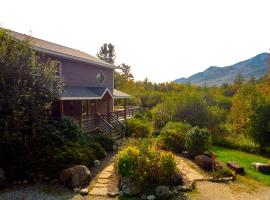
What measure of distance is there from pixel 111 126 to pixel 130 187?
383 inches

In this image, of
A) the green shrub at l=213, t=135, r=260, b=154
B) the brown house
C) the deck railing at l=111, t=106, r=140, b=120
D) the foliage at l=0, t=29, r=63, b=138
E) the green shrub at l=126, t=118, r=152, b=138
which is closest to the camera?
the foliage at l=0, t=29, r=63, b=138

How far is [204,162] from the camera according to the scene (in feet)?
39.8

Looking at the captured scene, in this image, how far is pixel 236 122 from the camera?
74.9 feet

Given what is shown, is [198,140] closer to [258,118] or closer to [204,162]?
[204,162]

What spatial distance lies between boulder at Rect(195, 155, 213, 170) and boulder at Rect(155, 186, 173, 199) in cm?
369

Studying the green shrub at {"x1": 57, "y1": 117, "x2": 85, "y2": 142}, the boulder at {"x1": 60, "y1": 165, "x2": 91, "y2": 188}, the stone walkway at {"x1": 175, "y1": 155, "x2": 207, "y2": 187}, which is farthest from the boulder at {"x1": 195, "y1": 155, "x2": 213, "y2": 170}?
the green shrub at {"x1": 57, "y1": 117, "x2": 85, "y2": 142}

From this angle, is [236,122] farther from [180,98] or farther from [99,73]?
[99,73]

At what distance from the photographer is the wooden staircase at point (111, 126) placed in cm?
1881

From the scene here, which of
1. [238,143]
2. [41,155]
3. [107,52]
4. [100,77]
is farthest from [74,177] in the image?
[107,52]

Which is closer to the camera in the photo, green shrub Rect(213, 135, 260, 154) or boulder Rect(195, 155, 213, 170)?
boulder Rect(195, 155, 213, 170)

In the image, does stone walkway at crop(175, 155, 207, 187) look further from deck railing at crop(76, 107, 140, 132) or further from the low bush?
deck railing at crop(76, 107, 140, 132)

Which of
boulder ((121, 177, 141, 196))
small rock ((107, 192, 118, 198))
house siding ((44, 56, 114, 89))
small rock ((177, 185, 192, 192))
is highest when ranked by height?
house siding ((44, 56, 114, 89))

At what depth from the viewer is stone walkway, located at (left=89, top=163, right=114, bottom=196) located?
926 cm

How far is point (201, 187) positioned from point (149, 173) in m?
2.03
